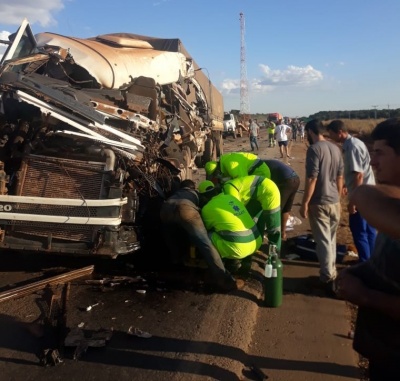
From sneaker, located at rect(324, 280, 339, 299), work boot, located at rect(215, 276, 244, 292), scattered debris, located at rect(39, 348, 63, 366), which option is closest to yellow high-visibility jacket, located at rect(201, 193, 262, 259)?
work boot, located at rect(215, 276, 244, 292)

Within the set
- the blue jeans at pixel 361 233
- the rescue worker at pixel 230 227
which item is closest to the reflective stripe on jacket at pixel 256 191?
the rescue worker at pixel 230 227

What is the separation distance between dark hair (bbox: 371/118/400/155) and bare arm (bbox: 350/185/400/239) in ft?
0.61

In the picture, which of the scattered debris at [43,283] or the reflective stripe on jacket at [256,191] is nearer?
the scattered debris at [43,283]

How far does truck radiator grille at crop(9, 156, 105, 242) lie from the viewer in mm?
4531

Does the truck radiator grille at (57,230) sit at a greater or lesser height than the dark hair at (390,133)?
lesser

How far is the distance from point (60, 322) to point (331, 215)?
2844 mm

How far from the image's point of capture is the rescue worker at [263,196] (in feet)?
15.7

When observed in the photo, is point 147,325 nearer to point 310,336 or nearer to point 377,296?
point 310,336

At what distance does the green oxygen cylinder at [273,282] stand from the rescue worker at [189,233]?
17.0 inches

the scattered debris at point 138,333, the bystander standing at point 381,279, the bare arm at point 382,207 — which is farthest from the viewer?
the scattered debris at point 138,333

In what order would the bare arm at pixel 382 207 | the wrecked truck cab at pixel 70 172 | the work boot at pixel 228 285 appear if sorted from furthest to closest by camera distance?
the work boot at pixel 228 285, the wrecked truck cab at pixel 70 172, the bare arm at pixel 382 207

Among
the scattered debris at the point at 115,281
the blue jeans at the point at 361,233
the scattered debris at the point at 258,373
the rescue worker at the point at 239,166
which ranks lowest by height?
the scattered debris at the point at 258,373

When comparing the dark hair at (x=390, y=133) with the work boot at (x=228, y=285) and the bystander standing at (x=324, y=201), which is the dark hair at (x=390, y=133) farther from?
the work boot at (x=228, y=285)

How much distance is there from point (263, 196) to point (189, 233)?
881 millimetres
